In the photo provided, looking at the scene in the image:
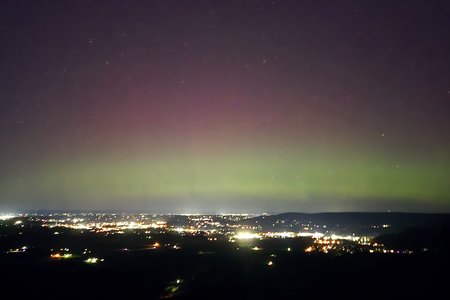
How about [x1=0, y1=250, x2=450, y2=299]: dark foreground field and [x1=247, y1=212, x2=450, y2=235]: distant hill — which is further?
[x1=247, y1=212, x2=450, y2=235]: distant hill

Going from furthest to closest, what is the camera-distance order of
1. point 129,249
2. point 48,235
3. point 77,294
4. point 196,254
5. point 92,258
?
point 48,235 < point 129,249 < point 196,254 < point 92,258 < point 77,294

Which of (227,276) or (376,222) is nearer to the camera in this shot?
(227,276)

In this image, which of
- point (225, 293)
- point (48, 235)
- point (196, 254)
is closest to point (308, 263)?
point (196, 254)

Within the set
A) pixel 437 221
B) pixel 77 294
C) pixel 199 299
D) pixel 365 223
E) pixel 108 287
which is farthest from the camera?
pixel 365 223

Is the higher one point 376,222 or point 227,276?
point 376,222

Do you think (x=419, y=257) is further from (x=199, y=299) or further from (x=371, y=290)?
(x=199, y=299)

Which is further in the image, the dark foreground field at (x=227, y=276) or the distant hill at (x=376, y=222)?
the distant hill at (x=376, y=222)

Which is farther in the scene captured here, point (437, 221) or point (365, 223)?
point (365, 223)
